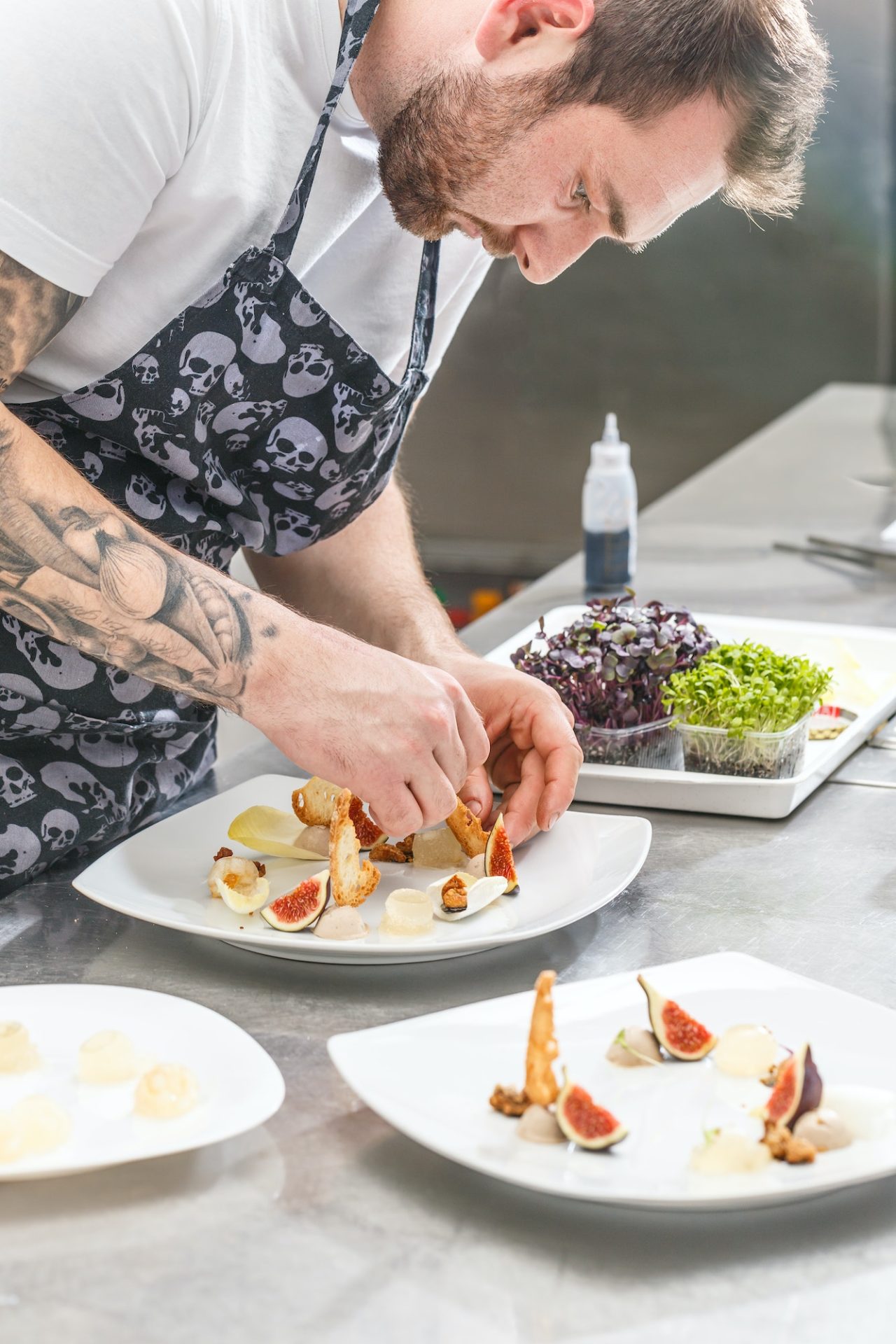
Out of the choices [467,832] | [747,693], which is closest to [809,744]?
[747,693]

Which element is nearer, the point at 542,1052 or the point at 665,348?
the point at 542,1052

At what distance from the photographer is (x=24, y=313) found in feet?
3.99

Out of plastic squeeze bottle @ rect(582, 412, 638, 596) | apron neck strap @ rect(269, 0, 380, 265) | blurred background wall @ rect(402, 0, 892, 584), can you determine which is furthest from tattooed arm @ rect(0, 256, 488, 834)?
blurred background wall @ rect(402, 0, 892, 584)

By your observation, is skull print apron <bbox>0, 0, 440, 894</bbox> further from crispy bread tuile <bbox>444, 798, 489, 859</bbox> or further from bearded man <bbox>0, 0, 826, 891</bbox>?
crispy bread tuile <bbox>444, 798, 489, 859</bbox>

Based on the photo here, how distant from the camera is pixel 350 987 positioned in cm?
120

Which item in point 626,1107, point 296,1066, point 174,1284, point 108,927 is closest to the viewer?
point 174,1284

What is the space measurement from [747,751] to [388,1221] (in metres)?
0.82

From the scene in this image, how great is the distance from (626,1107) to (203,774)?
0.90m

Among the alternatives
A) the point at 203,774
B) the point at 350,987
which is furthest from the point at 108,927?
the point at 203,774

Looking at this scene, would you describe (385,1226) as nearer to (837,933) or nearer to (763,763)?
(837,933)

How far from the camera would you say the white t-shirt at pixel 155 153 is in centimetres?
115

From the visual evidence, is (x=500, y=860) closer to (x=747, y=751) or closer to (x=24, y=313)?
(x=747, y=751)

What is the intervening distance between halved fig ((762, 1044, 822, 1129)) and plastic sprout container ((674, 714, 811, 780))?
26.2 inches

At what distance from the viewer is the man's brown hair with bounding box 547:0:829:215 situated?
129 centimetres
